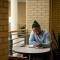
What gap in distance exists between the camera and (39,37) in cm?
418

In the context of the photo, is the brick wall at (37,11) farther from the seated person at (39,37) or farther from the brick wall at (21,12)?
the brick wall at (21,12)

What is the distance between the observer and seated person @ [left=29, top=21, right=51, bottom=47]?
13.3 feet

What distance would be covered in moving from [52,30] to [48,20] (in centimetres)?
50

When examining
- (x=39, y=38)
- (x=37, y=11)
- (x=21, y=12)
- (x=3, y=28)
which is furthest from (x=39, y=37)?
(x=21, y=12)

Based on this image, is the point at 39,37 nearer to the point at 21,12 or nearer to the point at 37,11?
the point at 37,11

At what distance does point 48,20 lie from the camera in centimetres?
537

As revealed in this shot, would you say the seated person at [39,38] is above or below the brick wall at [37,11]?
below

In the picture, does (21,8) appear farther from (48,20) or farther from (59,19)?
(48,20)

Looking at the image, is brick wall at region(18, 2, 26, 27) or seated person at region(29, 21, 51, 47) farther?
brick wall at region(18, 2, 26, 27)

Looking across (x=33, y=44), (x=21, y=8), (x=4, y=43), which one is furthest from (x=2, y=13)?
(x=21, y=8)

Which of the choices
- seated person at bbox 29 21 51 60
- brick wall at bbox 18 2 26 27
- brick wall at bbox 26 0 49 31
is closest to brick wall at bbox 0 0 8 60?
seated person at bbox 29 21 51 60

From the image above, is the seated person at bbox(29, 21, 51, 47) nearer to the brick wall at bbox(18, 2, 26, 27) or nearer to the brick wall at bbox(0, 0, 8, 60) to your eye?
the brick wall at bbox(0, 0, 8, 60)

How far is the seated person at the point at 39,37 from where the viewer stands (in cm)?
406

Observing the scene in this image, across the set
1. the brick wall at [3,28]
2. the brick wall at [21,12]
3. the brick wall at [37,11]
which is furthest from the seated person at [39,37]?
the brick wall at [21,12]
